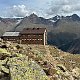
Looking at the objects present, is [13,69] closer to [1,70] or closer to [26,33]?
[1,70]

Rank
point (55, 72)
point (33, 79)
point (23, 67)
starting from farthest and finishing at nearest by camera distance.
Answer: point (55, 72)
point (23, 67)
point (33, 79)

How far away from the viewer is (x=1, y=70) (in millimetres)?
27312

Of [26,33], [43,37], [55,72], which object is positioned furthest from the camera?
[26,33]

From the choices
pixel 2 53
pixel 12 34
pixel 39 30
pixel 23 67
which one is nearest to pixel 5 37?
pixel 12 34

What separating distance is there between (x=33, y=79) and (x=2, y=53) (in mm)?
11005

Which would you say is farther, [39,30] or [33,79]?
[39,30]

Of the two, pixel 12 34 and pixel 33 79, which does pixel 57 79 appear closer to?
pixel 33 79

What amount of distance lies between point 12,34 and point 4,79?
345ft

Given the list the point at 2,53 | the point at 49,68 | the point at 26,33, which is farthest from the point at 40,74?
the point at 26,33

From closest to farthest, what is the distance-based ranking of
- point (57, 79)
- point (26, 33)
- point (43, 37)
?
point (57, 79)
point (43, 37)
point (26, 33)

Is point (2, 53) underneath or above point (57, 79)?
above

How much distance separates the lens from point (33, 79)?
24109 millimetres

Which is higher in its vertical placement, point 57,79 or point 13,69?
point 13,69

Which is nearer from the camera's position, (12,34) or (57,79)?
(57,79)
